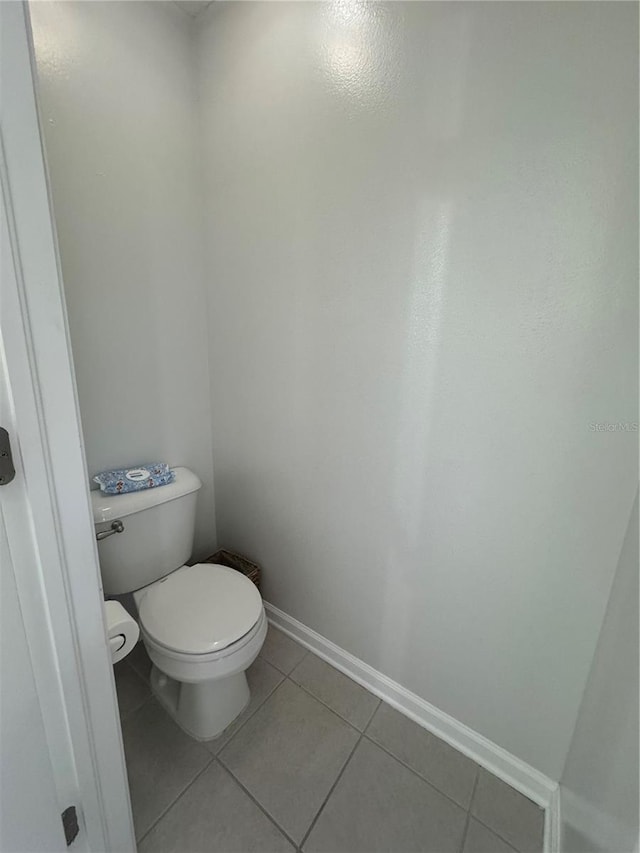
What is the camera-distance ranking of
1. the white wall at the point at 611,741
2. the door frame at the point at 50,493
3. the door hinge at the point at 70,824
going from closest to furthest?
the door frame at the point at 50,493
the white wall at the point at 611,741
the door hinge at the point at 70,824

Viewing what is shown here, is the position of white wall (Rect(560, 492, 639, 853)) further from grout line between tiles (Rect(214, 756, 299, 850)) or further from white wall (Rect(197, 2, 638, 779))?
grout line between tiles (Rect(214, 756, 299, 850))

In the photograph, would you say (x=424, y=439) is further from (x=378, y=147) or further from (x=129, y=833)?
(x=129, y=833)

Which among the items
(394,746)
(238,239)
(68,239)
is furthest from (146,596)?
(238,239)

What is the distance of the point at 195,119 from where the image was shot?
1.38 m

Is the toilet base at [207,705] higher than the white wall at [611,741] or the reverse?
the reverse

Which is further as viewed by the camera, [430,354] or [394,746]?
[394,746]

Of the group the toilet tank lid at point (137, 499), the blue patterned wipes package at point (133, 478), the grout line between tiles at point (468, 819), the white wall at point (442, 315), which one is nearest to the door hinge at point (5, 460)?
the toilet tank lid at point (137, 499)

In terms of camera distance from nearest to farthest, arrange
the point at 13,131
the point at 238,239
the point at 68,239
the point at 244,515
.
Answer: the point at 13,131 < the point at 68,239 < the point at 238,239 < the point at 244,515

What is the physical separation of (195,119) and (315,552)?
174 centimetres

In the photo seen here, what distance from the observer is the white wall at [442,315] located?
31.4 inches

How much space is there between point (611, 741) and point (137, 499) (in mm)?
1404

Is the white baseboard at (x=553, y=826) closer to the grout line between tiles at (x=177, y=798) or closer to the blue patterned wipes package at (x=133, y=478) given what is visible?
the grout line between tiles at (x=177, y=798)

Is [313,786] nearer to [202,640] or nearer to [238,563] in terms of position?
[202,640]

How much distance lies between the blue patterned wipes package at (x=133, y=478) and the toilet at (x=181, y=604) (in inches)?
Answer: 0.9
